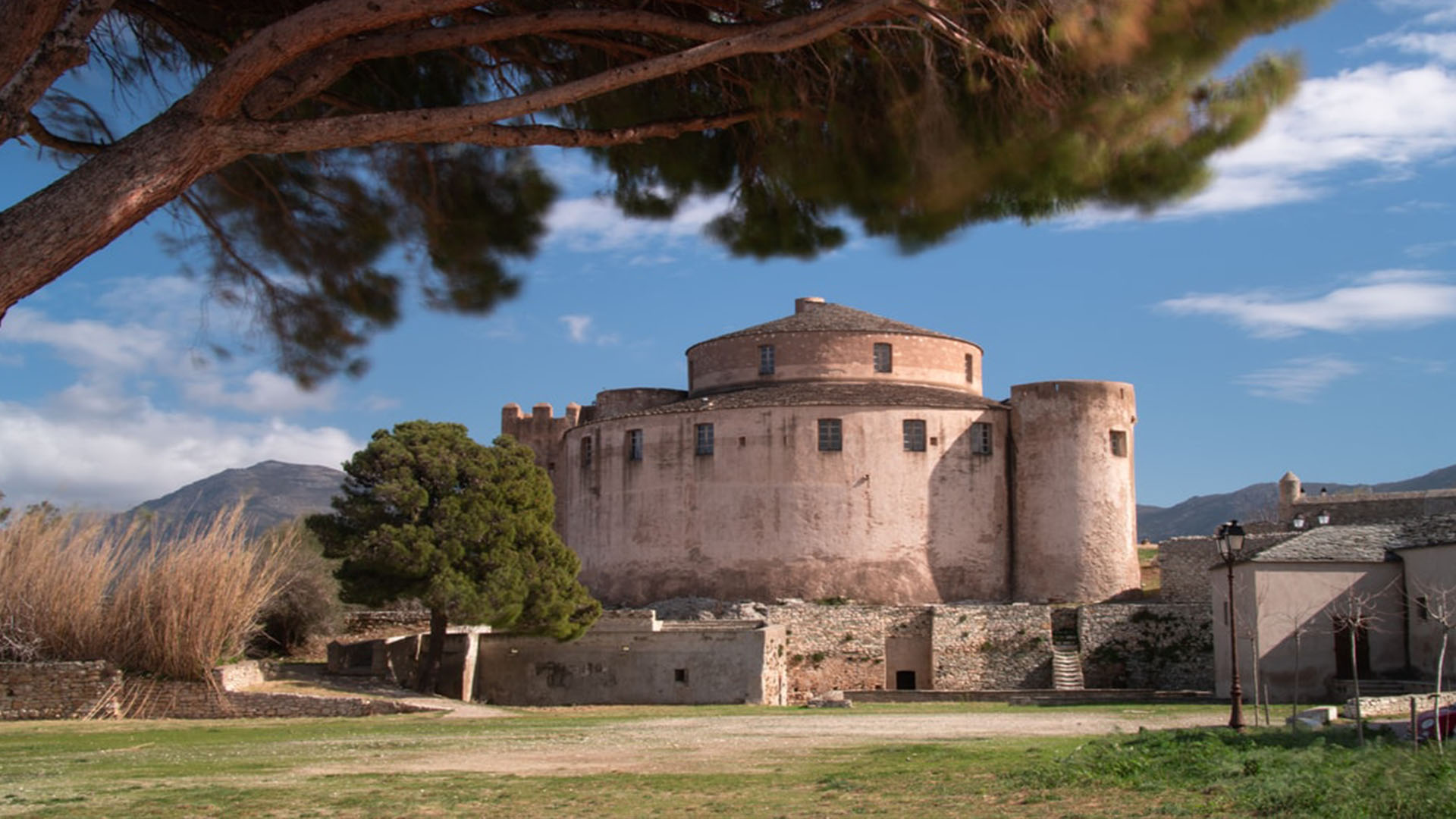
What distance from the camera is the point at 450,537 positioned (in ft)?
108

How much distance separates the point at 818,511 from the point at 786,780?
29228 millimetres

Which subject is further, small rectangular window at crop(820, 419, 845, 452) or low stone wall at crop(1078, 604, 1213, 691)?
small rectangular window at crop(820, 419, 845, 452)

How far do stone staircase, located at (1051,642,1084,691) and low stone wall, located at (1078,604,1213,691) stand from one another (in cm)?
49

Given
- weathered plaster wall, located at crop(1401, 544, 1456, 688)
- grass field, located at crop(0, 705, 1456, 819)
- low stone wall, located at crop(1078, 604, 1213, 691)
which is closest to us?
grass field, located at crop(0, 705, 1456, 819)

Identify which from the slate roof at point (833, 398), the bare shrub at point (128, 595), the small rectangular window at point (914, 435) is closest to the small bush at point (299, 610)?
the bare shrub at point (128, 595)

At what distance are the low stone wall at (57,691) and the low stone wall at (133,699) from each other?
0.05 feet

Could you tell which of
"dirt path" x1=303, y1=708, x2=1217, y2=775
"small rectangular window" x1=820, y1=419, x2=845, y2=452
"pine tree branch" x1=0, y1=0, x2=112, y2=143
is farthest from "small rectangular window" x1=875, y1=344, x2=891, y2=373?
"pine tree branch" x1=0, y1=0, x2=112, y2=143

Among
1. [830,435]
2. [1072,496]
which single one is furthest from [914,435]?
[1072,496]

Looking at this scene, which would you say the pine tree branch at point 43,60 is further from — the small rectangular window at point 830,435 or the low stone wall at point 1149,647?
the small rectangular window at point 830,435

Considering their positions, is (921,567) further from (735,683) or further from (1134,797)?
(1134,797)

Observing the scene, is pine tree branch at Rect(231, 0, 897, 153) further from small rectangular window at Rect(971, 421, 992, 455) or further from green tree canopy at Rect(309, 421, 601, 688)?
small rectangular window at Rect(971, 421, 992, 455)

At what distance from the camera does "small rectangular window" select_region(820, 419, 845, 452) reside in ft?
142

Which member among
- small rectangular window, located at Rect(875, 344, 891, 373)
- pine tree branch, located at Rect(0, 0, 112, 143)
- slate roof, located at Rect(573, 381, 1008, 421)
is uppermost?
small rectangular window, located at Rect(875, 344, 891, 373)

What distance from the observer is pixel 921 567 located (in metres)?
43.1
